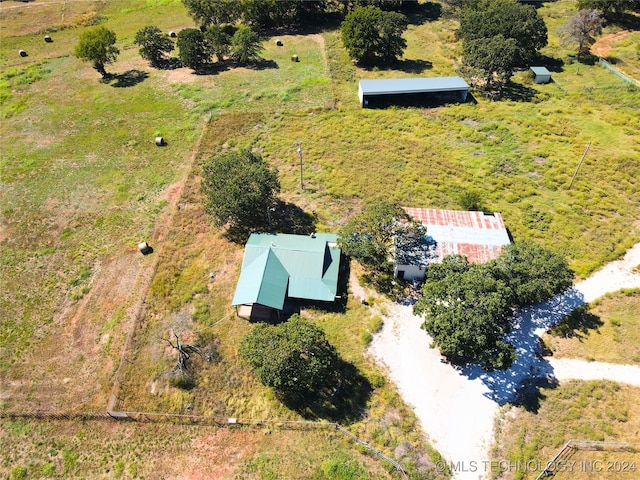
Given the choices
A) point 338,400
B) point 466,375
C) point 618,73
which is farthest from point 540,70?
point 338,400

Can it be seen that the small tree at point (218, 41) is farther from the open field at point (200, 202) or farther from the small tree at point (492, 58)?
the small tree at point (492, 58)

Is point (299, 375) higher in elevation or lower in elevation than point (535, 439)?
higher

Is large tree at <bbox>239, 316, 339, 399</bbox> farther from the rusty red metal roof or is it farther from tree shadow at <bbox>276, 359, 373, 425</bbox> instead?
the rusty red metal roof

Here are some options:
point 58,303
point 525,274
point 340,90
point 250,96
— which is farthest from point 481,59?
point 58,303

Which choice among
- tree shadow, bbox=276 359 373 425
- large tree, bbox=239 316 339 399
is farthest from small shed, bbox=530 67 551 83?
large tree, bbox=239 316 339 399

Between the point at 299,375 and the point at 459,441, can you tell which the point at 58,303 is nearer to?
the point at 299,375

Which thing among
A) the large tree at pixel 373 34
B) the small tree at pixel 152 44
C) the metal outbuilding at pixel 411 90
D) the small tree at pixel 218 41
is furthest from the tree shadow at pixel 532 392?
the small tree at pixel 152 44
